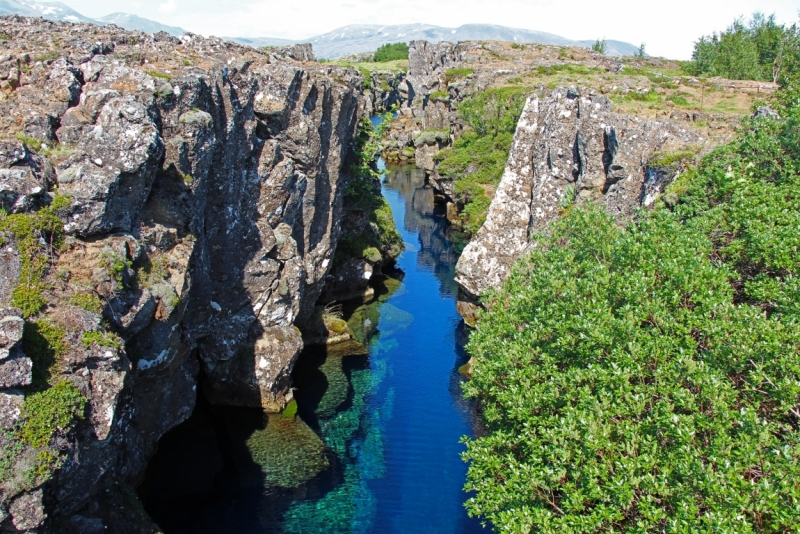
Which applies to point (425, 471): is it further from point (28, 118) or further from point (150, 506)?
point (28, 118)

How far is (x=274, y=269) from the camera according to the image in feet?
114

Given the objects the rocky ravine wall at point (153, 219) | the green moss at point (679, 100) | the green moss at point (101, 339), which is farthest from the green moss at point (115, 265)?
the green moss at point (679, 100)

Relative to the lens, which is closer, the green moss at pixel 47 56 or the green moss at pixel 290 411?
the green moss at pixel 47 56

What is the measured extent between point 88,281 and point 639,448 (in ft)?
59.6

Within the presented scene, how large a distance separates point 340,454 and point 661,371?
70.3 ft

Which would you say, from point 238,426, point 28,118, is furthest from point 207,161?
point 238,426

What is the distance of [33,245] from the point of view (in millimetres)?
18781

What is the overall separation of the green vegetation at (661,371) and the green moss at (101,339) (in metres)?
12.6

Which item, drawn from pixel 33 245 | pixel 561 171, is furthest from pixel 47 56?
pixel 561 171

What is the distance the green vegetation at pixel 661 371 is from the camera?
1337 centimetres

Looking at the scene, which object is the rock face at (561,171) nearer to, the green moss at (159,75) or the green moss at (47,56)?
the green moss at (159,75)

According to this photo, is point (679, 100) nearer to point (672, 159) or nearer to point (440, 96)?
point (672, 159)

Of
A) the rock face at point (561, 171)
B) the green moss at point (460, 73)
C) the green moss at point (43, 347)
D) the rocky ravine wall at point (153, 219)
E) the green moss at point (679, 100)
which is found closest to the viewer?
the green moss at point (43, 347)

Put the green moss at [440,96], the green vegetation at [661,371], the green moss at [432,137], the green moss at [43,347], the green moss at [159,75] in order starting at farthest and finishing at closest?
the green moss at [440,96] → the green moss at [432,137] → the green moss at [159,75] → the green moss at [43,347] → the green vegetation at [661,371]
